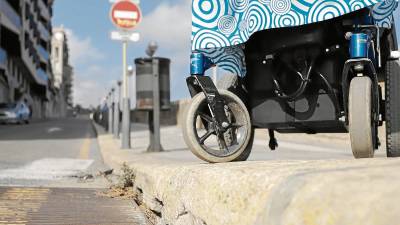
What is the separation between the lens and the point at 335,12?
2.82 m

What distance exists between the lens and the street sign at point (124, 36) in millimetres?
11073

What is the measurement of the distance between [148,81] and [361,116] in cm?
728

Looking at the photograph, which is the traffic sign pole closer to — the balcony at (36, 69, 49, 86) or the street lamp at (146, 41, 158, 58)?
the street lamp at (146, 41, 158, 58)

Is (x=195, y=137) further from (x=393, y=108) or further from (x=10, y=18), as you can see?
(x=10, y=18)

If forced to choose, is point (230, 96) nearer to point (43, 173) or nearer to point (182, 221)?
point (182, 221)

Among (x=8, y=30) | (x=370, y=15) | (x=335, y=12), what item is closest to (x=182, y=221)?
(x=335, y=12)

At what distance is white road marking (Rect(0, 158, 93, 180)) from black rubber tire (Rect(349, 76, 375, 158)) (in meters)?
4.01

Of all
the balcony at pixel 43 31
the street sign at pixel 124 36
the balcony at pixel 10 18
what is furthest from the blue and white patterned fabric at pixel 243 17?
the balcony at pixel 43 31

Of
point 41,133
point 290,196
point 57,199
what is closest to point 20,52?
point 41,133

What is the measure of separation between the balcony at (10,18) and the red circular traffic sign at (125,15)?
3106 centimetres

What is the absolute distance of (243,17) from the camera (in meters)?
3.13

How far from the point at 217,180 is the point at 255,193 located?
0.38 m

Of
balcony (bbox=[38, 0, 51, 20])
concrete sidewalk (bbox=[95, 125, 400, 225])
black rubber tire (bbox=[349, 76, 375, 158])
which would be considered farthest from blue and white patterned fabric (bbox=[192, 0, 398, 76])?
balcony (bbox=[38, 0, 51, 20])

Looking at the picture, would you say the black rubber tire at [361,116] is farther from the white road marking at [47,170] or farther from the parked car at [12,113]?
the parked car at [12,113]
